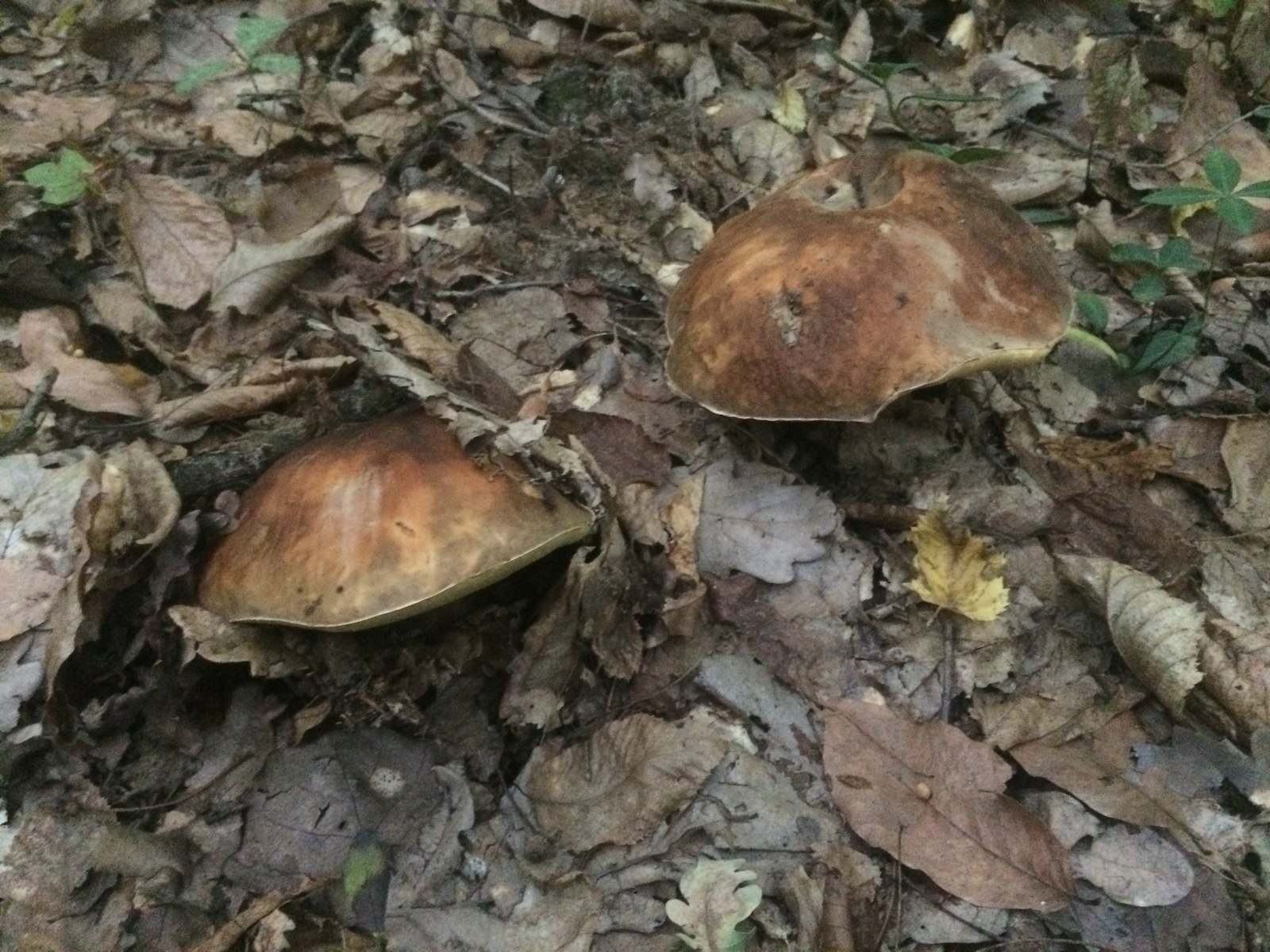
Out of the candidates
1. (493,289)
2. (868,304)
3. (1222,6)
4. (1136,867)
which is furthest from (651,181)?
(1136,867)

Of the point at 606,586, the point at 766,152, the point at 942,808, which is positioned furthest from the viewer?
the point at 766,152

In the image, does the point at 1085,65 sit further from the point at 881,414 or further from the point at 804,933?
the point at 804,933

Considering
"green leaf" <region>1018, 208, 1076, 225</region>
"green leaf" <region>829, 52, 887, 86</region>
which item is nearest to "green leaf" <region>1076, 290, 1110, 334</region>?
"green leaf" <region>1018, 208, 1076, 225</region>

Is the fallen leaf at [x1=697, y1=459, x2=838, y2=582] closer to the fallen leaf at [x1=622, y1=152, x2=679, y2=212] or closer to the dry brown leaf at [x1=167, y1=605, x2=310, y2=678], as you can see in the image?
the dry brown leaf at [x1=167, y1=605, x2=310, y2=678]

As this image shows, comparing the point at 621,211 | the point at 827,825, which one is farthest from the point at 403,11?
the point at 827,825

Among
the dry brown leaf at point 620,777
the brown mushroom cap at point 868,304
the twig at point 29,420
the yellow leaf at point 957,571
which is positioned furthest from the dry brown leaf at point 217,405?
the yellow leaf at point 957,571

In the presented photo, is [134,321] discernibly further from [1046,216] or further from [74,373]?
[1046,216]
